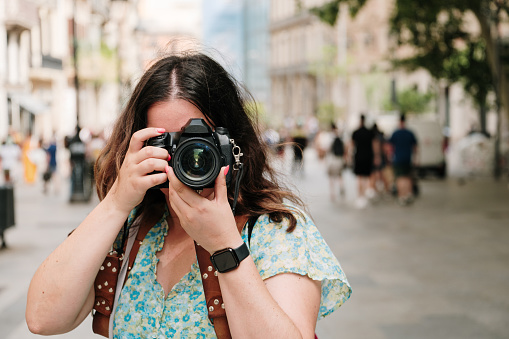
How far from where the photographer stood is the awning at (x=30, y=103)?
107ft

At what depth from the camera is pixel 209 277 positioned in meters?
1.80

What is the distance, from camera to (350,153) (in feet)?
65.9

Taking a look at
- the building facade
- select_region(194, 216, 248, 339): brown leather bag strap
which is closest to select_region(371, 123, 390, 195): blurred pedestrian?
select_region(194, 216, 248, 339): brown leather bag strap

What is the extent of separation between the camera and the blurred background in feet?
20.1

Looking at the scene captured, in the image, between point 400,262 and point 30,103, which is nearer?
point 400,262

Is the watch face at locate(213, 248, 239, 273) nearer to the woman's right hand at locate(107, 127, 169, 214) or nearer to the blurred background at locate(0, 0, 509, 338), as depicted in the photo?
the woman's right hand at locate(107, 127, 169, 214)

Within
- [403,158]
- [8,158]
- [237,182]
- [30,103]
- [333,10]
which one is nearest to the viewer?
[237,182]

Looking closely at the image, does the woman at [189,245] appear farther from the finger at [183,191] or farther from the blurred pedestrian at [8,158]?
the blurred pedestrian at [8,158]

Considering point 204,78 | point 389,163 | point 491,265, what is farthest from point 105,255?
point 389,163

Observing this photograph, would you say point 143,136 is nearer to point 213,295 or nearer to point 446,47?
point 213,295

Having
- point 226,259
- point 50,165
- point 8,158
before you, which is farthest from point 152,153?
point 8,158

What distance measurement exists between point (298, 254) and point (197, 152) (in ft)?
1.20

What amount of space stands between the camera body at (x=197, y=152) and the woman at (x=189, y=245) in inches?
0.8

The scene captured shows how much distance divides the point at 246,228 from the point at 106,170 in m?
0.50
